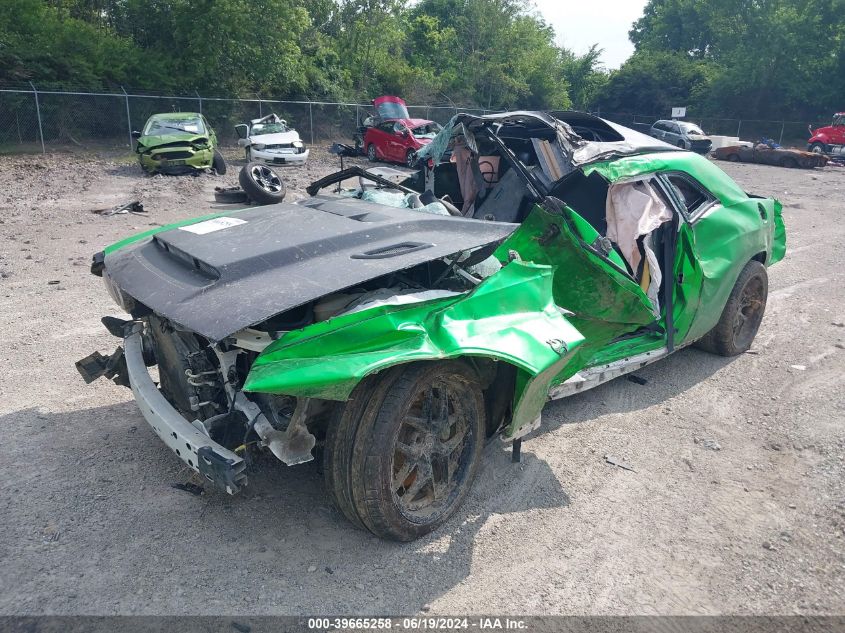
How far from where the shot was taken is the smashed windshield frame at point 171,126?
15289mm

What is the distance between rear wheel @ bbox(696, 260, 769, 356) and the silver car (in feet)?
84.7

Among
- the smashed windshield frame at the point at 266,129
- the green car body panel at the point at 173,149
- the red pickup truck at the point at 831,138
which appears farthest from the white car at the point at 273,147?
the red pickup truck at the point at 831,138

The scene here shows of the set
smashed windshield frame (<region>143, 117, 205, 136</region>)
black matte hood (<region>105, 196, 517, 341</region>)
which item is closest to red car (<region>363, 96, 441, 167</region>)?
smashed windshield frame (<region>143, 117, 205, 136</region>)

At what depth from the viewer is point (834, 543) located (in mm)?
3074

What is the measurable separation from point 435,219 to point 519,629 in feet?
6.84

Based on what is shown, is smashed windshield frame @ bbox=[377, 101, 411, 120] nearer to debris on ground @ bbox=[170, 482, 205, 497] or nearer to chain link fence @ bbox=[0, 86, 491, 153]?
chain link fence @ bbox=[0, 86, 491, 153]

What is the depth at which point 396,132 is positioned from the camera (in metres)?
20.5

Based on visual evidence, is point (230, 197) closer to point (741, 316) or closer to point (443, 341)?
point (741, 316)

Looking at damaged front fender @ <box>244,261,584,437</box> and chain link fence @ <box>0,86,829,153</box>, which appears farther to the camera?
chain link fence @ <box>0,86,829,153</box>

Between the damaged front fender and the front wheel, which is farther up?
the damaged front fender

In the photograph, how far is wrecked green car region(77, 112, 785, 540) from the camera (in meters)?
2.59

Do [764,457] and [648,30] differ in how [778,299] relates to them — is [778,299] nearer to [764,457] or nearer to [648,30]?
[764,457]

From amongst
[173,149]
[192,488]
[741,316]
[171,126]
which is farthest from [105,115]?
[741,316]

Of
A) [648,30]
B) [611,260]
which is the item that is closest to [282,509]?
[611,260]
